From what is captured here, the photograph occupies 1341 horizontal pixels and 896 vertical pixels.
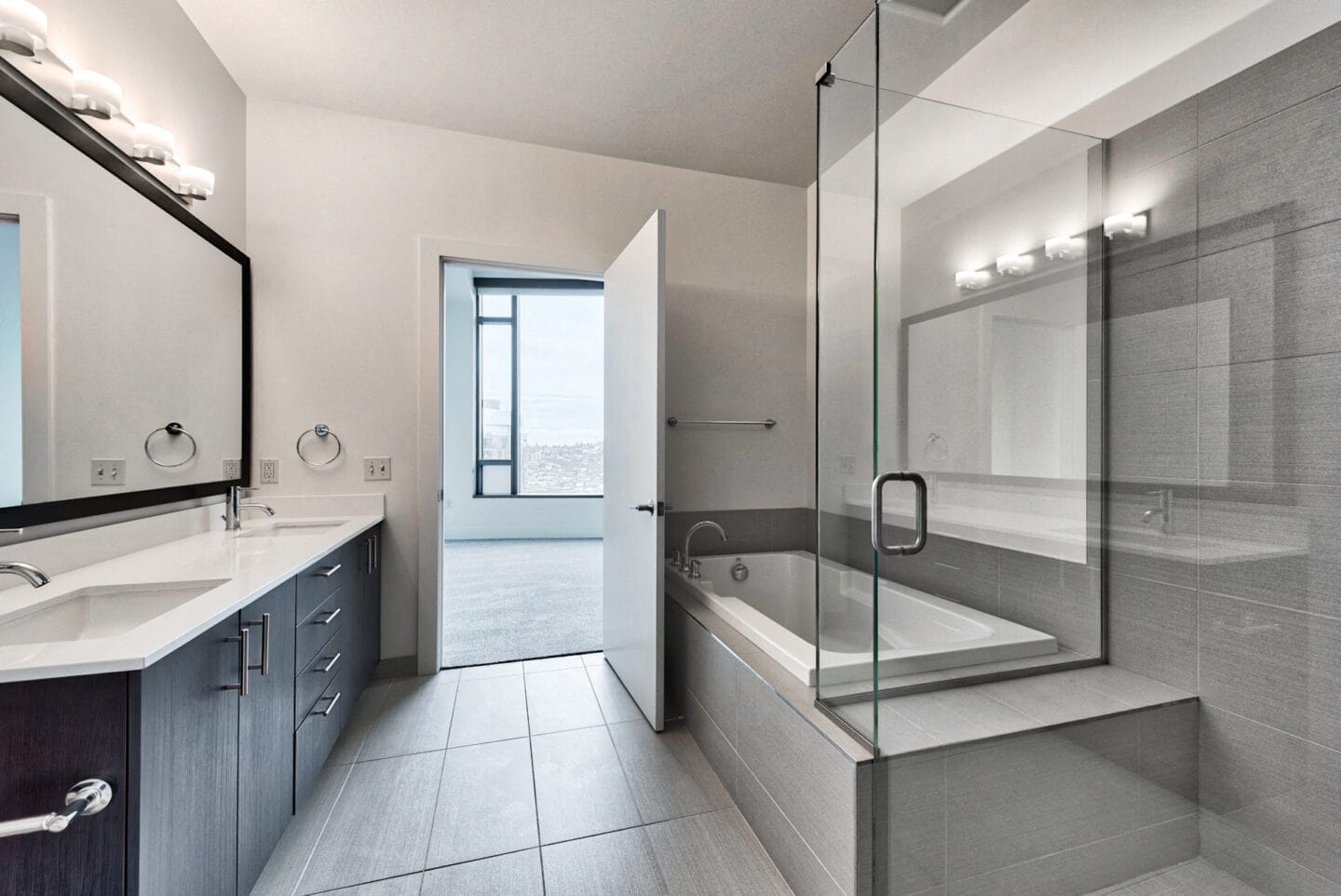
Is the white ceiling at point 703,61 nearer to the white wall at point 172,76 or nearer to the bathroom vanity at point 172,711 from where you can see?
the white wall at point 172,76

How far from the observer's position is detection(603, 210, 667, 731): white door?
82.8 inches

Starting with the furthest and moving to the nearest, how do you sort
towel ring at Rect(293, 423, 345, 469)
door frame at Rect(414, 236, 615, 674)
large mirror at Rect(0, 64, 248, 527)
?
door frame at Rect(414, 236, 615, 674) → towel ring at Rect(293, 423, 345, 469) → large mirror at Rect(0, 64, 248, 527)

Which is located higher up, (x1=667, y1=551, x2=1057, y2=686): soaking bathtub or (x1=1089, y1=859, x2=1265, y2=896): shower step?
(x1=667, y1=551, x2=1057, y2=686): soaking bathtub

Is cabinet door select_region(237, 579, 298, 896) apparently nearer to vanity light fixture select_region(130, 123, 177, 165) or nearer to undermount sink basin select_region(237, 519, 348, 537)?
undermount sink basin select_region(237, 519, 348, 537)

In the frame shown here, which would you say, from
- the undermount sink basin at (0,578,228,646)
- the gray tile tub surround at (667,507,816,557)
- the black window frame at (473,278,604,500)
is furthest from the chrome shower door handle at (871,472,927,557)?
the black window frame at (473,278,604,500)

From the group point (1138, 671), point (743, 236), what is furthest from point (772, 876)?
point (743, 236)

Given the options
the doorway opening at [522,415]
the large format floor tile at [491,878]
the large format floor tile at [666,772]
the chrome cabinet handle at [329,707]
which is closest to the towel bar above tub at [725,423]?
the large format floor tile at [666,772]

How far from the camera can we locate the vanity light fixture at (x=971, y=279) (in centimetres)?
106

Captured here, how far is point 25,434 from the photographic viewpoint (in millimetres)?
Result: 1312

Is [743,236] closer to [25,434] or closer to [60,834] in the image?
[25,434]

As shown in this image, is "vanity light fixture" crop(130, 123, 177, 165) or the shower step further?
"vanity light fixture" crop(130, 123, 177, 165)

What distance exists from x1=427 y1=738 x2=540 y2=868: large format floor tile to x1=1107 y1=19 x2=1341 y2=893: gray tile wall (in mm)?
1534

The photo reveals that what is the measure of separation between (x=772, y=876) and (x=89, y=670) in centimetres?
147

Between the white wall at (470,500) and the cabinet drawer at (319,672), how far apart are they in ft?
14.8
